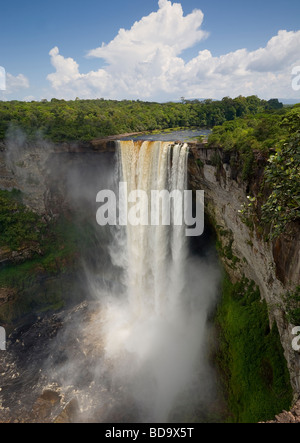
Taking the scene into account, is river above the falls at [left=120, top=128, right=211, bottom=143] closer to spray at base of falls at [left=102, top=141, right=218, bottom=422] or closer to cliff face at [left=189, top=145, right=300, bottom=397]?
spray at base of falls at [left=102, top=141, right=218, bottom=422]

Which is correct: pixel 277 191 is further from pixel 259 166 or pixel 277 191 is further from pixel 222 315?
pixel 222 315

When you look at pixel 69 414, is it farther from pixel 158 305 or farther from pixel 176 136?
pixel 176 136

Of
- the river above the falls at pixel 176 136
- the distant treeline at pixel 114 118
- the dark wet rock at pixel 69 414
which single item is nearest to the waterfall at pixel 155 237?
the river above the falls at pixel 176 136

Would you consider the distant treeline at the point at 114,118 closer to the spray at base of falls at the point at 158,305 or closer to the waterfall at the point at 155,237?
the waterfall at the point at 155,237

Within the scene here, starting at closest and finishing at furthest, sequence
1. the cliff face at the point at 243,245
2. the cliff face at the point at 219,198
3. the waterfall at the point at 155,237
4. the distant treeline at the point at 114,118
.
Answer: the cliff face at the point at 243,245 < the cliff face at the point at 219,198 < the waterfall at the point at 155,237 < the distant treeline at the point at 114,118

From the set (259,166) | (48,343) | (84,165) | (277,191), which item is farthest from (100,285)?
(277,191)

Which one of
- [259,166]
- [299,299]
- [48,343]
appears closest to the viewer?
[299,299]
